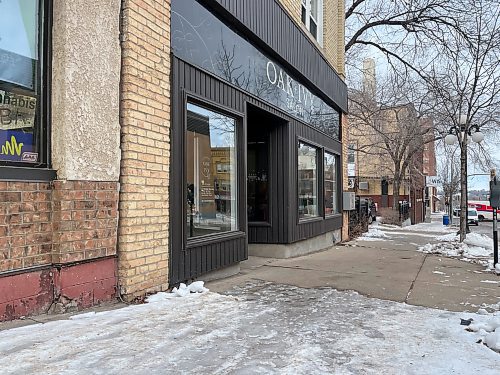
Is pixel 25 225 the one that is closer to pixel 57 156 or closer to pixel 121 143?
pixel 57 156

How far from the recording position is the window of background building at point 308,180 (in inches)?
423

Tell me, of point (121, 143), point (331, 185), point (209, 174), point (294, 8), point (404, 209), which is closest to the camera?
point (121, 143)

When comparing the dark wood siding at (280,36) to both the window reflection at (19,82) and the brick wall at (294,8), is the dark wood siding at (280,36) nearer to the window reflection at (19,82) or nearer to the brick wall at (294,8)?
the brick wall at (294,8)

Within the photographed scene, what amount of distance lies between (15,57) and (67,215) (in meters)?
1.50

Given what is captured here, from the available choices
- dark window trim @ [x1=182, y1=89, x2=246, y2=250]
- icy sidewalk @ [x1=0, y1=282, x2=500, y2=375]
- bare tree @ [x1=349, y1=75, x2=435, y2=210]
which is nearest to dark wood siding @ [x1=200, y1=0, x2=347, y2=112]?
dark window trim @ [x1=182, y1=89, x2=246, y2=250]

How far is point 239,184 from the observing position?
24.6ft

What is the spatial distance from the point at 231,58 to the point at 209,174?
1998 millimetres

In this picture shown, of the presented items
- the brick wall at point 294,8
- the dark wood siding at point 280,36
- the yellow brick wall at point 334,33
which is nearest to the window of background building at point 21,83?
the dark wood siding at point 280,36

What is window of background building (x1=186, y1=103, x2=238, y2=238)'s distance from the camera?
6199mm

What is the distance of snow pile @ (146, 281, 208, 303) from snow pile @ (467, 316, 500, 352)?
306 cm

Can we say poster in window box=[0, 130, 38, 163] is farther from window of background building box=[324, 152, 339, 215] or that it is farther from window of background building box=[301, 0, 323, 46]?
window of background building box=[324, 152, 339, 215]

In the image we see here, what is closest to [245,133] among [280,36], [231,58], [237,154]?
[237,154]

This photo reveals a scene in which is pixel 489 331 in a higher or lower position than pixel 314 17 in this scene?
lower

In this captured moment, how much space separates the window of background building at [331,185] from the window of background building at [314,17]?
3.52 metres
